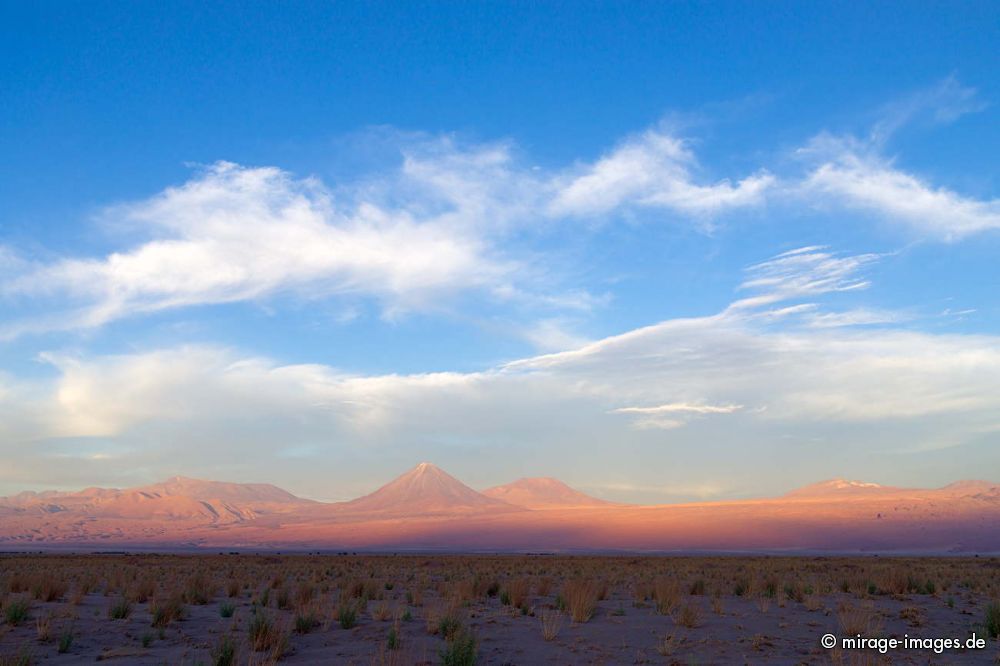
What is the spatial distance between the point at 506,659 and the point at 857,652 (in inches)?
221

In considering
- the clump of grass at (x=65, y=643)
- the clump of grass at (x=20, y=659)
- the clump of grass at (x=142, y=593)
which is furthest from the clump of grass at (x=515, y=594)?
the clump of grass at (x=20, y=659)

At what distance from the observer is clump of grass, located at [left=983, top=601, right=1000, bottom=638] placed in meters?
14.5

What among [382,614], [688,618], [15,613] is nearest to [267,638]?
[382,614]

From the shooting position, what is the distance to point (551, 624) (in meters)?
14.9

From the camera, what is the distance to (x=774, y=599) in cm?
2027

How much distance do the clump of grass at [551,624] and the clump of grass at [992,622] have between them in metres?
7.88

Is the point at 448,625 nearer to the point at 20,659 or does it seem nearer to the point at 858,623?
the point at 20,659

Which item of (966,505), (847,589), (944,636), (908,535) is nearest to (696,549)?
(908,535)

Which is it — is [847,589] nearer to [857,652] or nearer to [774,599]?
[774,599]

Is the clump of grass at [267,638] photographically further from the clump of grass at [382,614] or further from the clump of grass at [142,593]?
the clump of grass at [142,593]

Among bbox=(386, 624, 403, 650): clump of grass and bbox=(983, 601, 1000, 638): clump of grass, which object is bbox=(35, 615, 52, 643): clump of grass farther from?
bbox=(983, 601, 1000, 638): clump of grass

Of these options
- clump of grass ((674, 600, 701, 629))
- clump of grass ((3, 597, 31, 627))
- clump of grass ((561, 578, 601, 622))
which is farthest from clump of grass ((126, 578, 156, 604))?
clump of grass ((674, 600, 701, 629))

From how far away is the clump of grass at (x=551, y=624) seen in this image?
13.9 meters

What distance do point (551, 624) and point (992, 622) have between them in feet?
27.4
